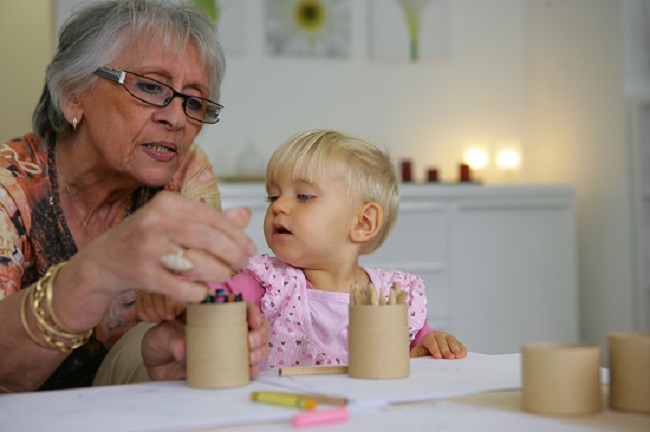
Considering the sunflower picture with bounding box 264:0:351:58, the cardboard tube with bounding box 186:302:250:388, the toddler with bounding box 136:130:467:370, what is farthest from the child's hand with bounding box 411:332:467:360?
the sunflower picture with bounding box 264:0:351:58

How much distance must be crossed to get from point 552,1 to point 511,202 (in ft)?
4.64

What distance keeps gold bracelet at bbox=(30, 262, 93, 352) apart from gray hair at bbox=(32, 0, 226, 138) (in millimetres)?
817

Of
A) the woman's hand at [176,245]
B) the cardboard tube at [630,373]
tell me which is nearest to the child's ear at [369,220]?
the woman's hand at [176,245]

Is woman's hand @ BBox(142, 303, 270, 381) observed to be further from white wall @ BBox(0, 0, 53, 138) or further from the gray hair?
white wall @ BBox(0, 0, 53, 138)

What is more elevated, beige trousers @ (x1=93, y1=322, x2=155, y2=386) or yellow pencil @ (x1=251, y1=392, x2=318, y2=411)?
yellow pencil @ (x1=251, y1=392, x2=318, y2=411)

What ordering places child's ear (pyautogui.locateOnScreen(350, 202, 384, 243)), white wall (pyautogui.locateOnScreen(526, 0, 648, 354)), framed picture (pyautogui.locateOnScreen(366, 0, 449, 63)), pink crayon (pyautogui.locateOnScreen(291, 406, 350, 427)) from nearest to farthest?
1. pink crayon (pyautogui.locateOnScreen(291, 406, 350, 427))
2. child's ear (pyautogui.locateOnScreen(350, 202, 384, 243))
3. white wall (pyautogui.locateOnScreen(526, 0, 648, 354))
4. framed picture (pyautogui.locateOnScreen(366, 0, 449, 63))

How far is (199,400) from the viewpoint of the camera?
1.09 metres

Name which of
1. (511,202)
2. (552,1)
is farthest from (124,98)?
(552,1)

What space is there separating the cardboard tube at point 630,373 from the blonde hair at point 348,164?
0.86 metres

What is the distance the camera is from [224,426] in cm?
95

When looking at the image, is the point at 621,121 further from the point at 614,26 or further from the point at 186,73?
the point at 186,73

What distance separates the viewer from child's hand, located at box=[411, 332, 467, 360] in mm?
1471

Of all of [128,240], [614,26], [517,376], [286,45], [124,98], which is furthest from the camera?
[286,45]

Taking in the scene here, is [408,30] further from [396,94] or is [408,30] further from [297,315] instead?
[297,315]
